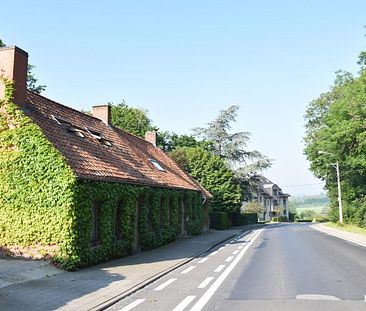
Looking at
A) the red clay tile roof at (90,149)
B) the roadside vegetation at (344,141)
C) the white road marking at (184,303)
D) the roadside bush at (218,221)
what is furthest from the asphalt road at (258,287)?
the roadside bush at (218,221)

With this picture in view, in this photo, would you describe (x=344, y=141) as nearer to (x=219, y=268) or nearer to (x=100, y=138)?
(x=100, y=138)

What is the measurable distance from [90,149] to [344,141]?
25.4m

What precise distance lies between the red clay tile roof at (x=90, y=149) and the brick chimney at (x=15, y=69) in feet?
2.07

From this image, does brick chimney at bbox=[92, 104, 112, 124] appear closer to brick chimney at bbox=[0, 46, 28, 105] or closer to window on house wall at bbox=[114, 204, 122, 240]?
window on house wall at bbox=[114, 204, 122, 240]

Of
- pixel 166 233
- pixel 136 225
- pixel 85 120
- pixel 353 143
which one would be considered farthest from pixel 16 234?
pixel 353 143

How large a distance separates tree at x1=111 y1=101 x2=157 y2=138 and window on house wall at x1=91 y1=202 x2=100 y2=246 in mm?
41571

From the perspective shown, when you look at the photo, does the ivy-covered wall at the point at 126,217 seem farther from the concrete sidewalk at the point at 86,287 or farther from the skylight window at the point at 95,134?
the skylight window at the point at 95,134

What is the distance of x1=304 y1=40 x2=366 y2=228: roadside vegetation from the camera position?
1288 inches

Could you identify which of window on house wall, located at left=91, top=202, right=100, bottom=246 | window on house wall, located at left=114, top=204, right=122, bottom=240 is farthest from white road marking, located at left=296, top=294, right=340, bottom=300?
window on house wall, located at left=114, top=204, right=122, bottom=240

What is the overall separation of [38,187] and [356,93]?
2704cm

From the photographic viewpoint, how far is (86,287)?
31.9 ft

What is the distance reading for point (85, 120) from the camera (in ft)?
66.4

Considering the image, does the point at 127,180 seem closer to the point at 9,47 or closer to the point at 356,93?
the point at 9,47

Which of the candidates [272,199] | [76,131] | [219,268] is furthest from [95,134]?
[272,199]
